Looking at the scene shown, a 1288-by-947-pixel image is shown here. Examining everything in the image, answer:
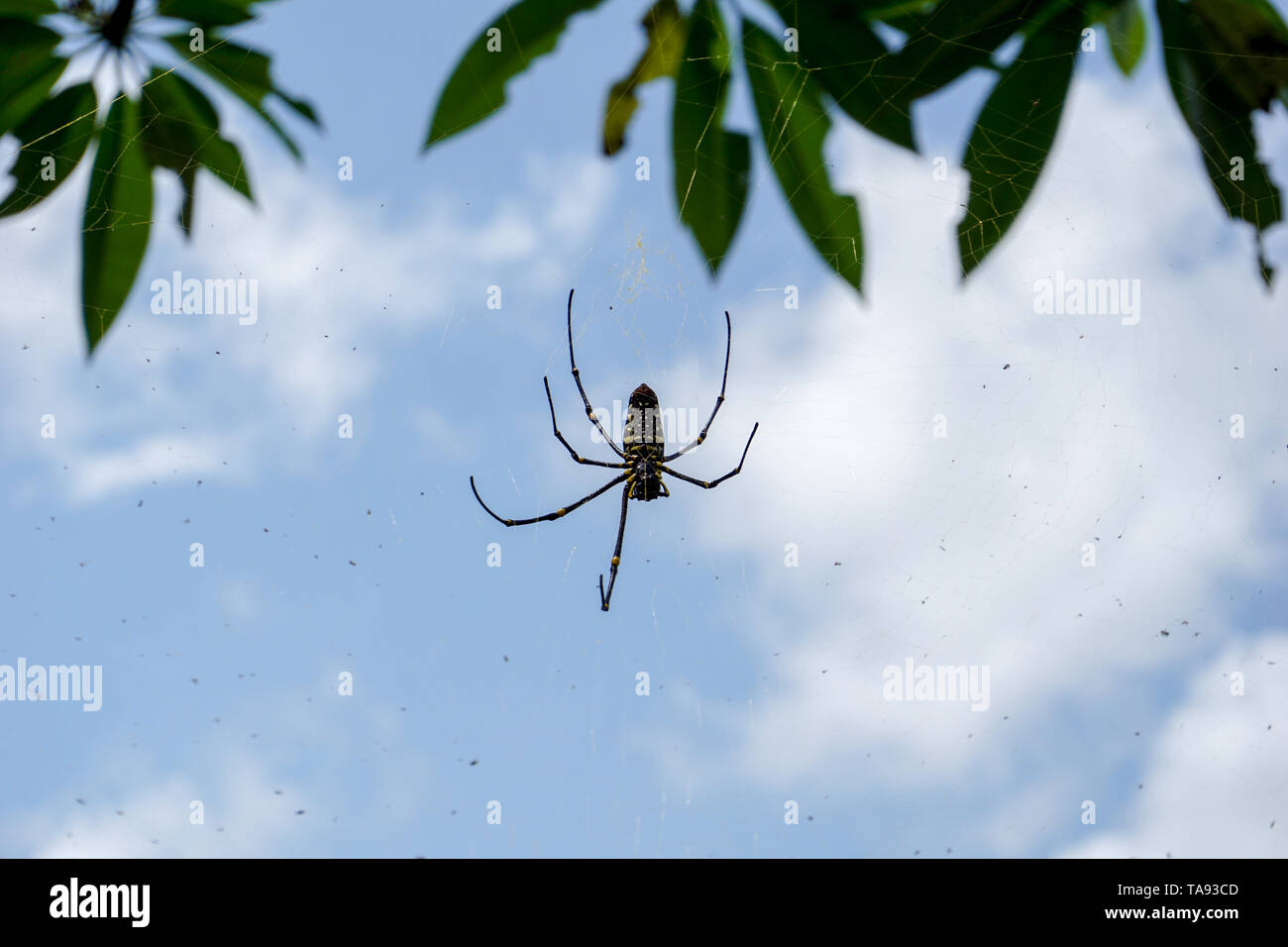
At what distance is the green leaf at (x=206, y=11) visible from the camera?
2061 millimetres

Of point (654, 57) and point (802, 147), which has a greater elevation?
point (654, 57)

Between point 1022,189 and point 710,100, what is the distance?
69 cm

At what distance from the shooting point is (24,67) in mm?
2074

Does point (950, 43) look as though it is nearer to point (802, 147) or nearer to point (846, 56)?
point (846, 56)

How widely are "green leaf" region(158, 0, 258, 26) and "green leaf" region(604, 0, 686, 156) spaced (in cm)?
85

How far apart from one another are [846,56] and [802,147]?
221mm

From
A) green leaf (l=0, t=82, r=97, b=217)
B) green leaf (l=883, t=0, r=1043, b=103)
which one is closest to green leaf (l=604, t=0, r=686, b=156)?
green leaf (l=883, t=0, r=1043, b=103)

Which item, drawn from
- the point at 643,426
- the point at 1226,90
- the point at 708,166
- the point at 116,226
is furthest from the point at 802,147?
the point at 643,426

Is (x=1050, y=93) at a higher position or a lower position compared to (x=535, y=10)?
lower

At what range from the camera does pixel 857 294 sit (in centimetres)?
201

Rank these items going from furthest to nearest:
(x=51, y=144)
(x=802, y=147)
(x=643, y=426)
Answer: (x=643, y=426)
(x=51, y=144)
(x=802, y=147)
